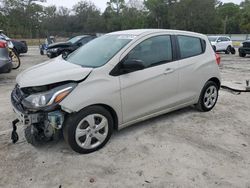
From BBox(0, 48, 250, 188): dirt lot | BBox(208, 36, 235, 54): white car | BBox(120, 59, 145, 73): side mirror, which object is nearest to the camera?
BBox(0, 48, 250, 188): dirt lot

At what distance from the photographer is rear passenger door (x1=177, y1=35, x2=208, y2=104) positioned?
443 centimetres

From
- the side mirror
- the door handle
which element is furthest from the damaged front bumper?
the door handle

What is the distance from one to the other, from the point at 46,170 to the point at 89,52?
1.90 metres

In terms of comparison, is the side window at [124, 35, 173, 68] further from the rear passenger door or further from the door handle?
the rear passenger door

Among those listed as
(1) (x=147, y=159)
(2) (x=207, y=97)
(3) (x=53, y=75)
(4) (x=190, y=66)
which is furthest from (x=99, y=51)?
(2) (x=207, y=97)

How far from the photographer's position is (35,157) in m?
3.39

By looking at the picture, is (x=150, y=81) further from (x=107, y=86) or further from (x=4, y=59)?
(x=4, y=59)

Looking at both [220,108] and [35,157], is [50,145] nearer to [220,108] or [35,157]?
[35,157]

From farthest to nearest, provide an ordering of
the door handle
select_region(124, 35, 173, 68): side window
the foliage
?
the foliage
the door handle
select_region(124, 35, 173, 68): side window

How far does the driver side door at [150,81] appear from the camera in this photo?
12.1 ft

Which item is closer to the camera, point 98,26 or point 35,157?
point 35,157

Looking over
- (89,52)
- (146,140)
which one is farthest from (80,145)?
(89,52)

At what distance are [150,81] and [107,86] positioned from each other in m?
0.77

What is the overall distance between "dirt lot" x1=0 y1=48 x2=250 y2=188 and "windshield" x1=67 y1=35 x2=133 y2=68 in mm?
1171
